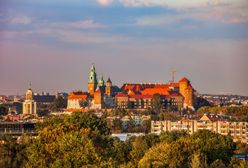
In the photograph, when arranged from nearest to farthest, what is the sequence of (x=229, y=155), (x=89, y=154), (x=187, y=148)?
(x=89, y=154) < (x=187, y=148) < (x=229, y=155)

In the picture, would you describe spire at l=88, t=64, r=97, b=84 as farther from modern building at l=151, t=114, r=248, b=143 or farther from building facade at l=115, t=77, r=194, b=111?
modern building at l=151, t=114, r=248, b=143

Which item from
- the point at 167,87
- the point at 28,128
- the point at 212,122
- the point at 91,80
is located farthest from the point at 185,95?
the point at 28,128

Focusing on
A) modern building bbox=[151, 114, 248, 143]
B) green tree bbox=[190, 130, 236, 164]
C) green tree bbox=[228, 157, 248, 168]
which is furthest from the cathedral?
green tree bbox=[228, 157, 248, 168]

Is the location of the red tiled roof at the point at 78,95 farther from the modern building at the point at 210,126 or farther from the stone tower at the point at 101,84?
the modern building at the point at 210,126

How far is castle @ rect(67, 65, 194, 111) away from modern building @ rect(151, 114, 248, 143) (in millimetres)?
27750

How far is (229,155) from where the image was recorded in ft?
82.6

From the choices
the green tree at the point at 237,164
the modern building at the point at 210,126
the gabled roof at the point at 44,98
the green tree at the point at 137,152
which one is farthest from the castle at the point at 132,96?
the green tree at the point at 237,164

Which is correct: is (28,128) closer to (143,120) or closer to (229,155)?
(229,155)

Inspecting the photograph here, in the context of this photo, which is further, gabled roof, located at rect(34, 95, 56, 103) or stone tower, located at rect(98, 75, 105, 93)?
gabled roof, located at rect(34, 95, 56, 103)

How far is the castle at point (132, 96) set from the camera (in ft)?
276

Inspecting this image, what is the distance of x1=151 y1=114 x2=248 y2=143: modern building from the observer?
47750mm

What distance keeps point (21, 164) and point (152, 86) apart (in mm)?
76086

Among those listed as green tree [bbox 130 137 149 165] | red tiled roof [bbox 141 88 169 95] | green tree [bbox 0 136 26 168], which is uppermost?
red tiled roof [bbox 141 88 169 95]

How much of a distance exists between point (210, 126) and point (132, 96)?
37244 mm
